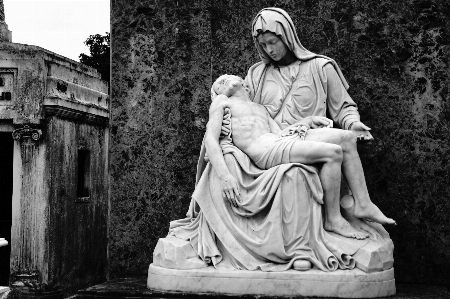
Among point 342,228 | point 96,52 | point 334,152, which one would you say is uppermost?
point 96,52

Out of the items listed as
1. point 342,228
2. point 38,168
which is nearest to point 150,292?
point 342,228

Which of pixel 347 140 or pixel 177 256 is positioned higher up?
pixel 347 140

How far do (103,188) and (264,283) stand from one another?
1030 cm

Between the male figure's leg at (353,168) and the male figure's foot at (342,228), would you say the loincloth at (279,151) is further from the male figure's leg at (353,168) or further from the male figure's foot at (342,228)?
the male figure's foot at (342,228)

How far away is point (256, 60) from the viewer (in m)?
6.79

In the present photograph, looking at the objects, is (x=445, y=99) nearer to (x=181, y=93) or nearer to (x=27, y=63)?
(x=181, y=93)

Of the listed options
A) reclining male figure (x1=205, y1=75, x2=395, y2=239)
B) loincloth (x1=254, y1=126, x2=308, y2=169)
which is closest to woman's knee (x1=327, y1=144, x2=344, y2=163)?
reclining male figure (x1=205, y1=75, x2=395, y2=239)

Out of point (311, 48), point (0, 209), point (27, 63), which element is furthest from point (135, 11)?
point (0, 209)

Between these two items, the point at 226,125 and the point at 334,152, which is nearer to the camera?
the point at 334,152

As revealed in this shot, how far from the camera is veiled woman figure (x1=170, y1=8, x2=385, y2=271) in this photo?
5.03 metres

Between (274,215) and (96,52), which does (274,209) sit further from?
(96,52)

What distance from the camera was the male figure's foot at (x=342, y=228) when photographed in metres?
5.16

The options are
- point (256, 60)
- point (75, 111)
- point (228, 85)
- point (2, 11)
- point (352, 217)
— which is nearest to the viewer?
point (352, 217)

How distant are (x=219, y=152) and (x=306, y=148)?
0.68m
